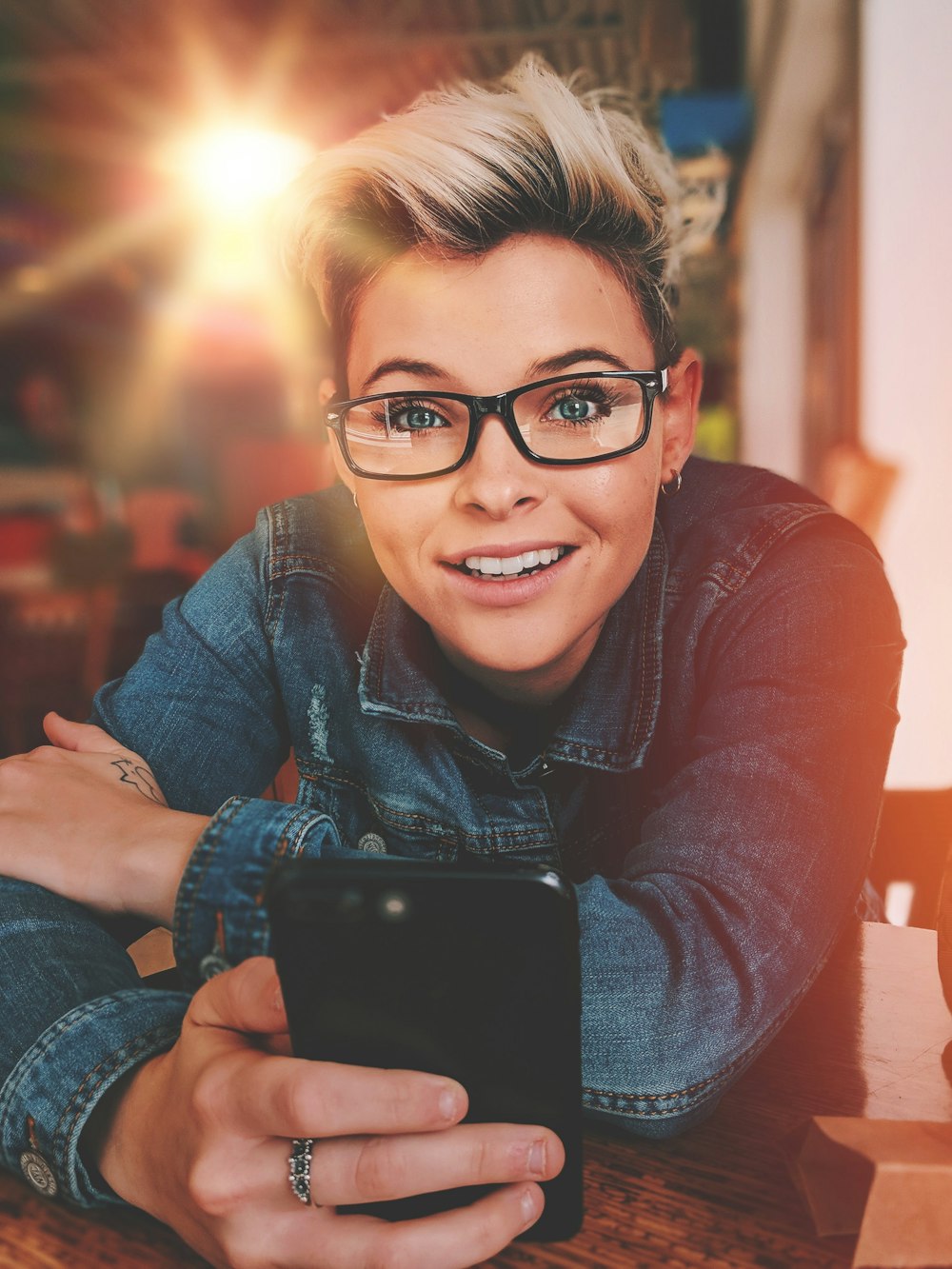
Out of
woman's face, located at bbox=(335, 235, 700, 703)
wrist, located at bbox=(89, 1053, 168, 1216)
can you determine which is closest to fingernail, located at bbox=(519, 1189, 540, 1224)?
wrist, located at bbox=(89, 1053, 168, 1216)

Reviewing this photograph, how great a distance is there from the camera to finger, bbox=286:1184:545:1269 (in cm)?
55

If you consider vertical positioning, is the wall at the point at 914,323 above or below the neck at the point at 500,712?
above

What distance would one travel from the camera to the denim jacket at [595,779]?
0.73 m

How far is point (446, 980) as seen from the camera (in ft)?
1.79


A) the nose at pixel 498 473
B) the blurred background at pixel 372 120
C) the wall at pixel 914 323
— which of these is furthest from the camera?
the blurred background at pixel 372 120

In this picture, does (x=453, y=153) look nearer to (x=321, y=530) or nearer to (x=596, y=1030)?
(x=321, y=530)

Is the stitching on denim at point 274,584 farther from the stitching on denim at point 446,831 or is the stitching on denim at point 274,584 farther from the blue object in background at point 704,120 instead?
the blue object in background at point 704,120

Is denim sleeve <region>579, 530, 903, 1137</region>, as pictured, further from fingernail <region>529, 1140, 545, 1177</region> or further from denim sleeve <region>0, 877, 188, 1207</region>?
denim sleeve <region>0, 877, 188, 1207</region>

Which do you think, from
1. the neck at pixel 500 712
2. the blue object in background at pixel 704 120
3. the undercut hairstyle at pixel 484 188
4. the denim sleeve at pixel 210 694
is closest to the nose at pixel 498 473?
the undercut hairstyle at pixel 484 188

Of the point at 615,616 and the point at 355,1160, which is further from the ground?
the point at 615,616

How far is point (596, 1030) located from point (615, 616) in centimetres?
63

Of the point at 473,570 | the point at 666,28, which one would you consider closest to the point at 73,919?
the point at 473,570

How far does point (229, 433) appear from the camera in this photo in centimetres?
1327

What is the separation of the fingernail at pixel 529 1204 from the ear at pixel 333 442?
865 millimetres
